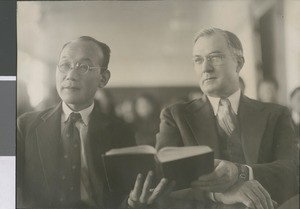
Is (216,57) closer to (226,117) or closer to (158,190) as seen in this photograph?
(226,117)

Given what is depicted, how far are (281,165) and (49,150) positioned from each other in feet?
2.53

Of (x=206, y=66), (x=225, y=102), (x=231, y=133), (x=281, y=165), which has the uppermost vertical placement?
(x=206, y=66)

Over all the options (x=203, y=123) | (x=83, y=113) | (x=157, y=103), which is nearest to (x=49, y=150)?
(x=83, y=113)

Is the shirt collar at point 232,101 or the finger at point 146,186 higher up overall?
the shirt collar at point 232,101

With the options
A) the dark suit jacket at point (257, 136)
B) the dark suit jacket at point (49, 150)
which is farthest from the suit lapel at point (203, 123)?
the dark suit jacket at point (49, 150)

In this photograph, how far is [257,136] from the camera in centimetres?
145

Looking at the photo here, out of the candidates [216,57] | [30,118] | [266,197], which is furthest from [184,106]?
[30,118]

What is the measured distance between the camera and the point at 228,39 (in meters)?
1.46

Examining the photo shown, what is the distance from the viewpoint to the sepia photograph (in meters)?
1.43

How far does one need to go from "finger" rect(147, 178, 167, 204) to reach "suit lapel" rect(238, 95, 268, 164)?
286mm

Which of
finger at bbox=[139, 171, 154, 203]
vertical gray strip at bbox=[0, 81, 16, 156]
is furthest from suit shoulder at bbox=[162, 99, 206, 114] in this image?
vertical gray strip at bbox=[0, 81, 16, 156]

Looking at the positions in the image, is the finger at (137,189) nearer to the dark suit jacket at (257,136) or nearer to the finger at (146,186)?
the finger at (146,186)

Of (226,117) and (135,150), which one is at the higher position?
(226,117)

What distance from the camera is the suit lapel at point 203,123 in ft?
4.74
